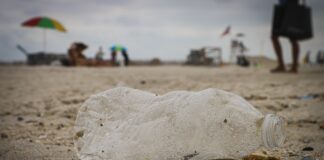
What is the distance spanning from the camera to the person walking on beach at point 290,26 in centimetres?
736

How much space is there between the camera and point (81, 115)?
1.71m

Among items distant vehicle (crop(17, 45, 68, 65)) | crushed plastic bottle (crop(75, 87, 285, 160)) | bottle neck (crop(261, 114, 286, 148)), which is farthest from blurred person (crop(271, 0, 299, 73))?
distant vehicle (crop(17, 45, 68, 65))

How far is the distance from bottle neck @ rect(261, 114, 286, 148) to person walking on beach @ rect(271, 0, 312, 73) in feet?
20.6

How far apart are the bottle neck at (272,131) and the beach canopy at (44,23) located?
55.9ft

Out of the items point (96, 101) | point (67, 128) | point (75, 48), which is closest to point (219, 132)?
point (96, 101)

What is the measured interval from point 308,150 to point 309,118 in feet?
3.47

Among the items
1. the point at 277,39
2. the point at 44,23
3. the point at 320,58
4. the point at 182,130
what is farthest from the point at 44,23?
the point at 182,130

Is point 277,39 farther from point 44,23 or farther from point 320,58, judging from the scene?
point 320,58

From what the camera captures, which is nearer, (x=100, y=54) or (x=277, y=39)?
(x=277, y=39)

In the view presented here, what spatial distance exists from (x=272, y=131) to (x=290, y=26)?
21.3 feet

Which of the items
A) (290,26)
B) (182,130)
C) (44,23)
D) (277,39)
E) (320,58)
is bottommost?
(182,130)

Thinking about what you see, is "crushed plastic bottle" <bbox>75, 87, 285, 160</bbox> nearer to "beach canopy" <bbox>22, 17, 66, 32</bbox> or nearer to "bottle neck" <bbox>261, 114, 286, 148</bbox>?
"bottle neck" <bbox>261, 114, 286, 148</bbox>

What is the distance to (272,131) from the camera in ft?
4.67

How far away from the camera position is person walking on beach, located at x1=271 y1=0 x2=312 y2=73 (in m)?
7.36
